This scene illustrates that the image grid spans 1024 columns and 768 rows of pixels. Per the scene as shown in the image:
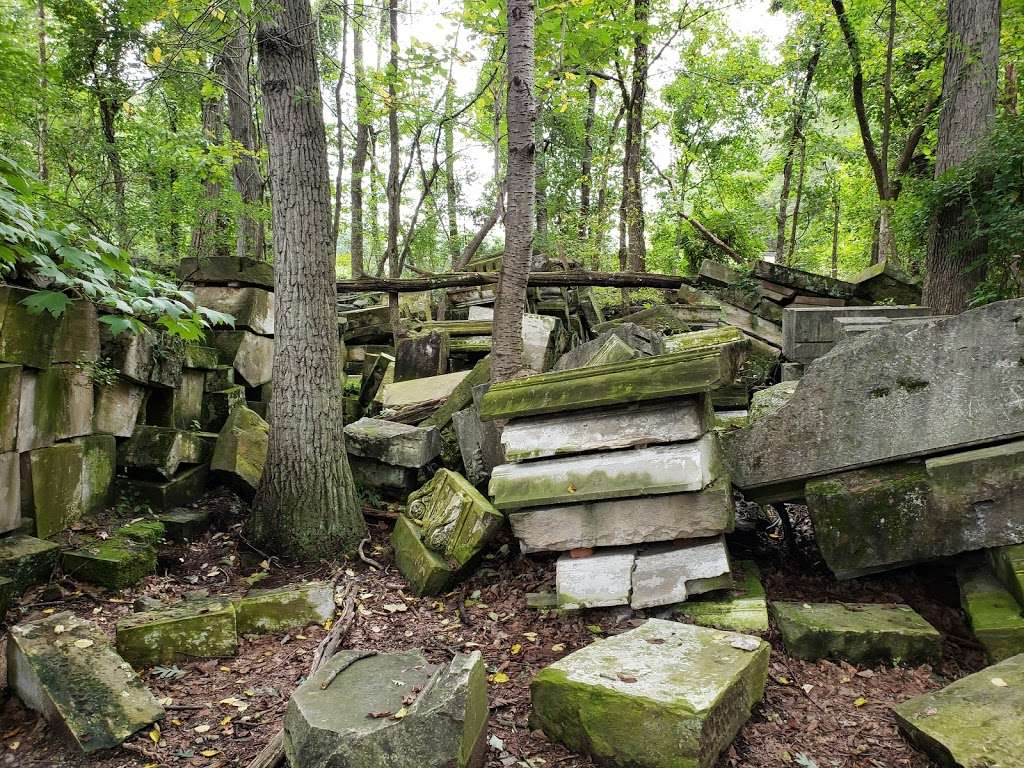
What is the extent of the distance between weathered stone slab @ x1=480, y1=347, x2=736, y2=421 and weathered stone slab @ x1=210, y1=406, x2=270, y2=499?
212 cm

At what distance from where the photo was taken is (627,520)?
11.9ft

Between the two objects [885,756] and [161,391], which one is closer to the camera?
[885,756]

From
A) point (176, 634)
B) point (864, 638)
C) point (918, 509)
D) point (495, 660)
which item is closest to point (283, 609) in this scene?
point (176, 634)

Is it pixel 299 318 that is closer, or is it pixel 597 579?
pixel 597 579

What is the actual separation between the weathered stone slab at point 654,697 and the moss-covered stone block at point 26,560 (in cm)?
301

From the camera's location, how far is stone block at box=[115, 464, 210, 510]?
4.70 metres

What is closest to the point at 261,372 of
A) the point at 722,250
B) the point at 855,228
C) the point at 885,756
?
the point at 885,756

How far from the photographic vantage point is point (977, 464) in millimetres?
3316

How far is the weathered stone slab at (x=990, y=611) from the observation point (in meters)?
2.98

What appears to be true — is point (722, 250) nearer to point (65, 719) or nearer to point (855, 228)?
point (855, 228)

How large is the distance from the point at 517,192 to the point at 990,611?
4.29m

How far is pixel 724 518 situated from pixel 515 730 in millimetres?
1616

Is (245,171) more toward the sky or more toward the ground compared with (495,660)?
more toward the sky

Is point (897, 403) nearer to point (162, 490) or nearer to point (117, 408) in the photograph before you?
point (162, 490)
